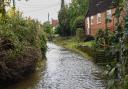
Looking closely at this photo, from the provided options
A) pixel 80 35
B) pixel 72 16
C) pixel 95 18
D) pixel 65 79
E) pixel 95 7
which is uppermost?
pixel 95 7

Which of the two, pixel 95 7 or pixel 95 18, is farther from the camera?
pixel 95 7

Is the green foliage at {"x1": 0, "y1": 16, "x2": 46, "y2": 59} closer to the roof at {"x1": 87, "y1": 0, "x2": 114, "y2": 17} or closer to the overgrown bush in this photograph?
the roof at {"x1": 87, "y1": 0, "x2": 114, "y2": 17}

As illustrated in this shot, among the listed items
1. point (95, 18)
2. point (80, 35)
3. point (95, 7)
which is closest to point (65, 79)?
point (95, 18)

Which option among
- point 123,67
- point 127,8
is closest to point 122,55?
point 123,67

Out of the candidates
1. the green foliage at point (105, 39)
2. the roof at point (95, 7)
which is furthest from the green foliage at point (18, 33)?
the roof at point (95, 7)

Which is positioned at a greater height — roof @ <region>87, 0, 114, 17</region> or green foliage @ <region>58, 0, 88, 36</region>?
roof @ <region>87, 0, 114, 17</region>

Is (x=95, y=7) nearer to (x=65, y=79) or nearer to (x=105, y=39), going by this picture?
(x=65, y=79)

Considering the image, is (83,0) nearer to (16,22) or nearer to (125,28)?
(16,22)

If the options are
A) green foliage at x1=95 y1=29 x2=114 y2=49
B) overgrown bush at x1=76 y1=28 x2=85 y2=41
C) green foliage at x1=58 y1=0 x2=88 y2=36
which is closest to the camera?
green foliage at x1=95 y1=29 x2=114 y2=49

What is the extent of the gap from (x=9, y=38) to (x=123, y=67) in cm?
1221

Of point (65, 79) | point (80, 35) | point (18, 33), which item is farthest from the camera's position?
point (80, 35)

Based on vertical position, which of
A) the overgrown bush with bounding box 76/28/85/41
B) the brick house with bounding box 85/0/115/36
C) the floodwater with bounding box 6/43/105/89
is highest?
the brick house with bounding box 85/0/115/36

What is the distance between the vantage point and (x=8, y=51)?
1705 centimetres

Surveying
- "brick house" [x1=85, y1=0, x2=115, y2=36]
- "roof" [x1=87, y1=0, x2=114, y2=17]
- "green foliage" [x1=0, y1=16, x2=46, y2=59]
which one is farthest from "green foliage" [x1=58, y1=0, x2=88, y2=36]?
"green foliage" [x1=0, y1=16, x2=46, y2=59]
